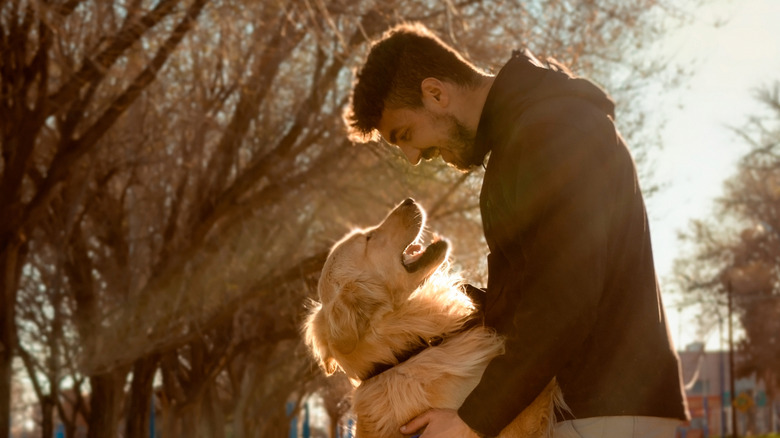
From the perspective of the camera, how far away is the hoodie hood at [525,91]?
3.16 meters

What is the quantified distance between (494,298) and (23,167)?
30.1ft

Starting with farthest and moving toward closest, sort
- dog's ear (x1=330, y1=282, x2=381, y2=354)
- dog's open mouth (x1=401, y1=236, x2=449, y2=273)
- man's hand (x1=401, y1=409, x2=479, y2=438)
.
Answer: dog's open mouth (x1=401, y1=236, x2=449, y2=273), dog's ear (x1=330, y1=282, x2=381, y2=354), man's hand (x1=401, y1=409, x2=479, y2=438)

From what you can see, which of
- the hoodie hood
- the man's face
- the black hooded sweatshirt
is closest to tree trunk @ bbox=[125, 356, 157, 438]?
the man's face

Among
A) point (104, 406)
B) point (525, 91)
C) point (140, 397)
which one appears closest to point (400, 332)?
point (525, 91)

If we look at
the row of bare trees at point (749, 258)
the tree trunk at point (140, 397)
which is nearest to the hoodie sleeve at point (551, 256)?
the tree trunk at point (140, 397)

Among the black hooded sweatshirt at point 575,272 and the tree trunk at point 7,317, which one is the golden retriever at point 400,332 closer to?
the black hooded sweatshirt at point 575,272

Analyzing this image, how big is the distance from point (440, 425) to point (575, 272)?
2.31 ft

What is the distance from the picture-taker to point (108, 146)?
51.2 ft

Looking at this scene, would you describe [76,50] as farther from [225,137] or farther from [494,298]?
[494,298]

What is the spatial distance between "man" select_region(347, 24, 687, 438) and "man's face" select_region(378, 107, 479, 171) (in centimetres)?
18

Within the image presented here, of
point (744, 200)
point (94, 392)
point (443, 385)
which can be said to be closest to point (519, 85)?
point (443, 385)

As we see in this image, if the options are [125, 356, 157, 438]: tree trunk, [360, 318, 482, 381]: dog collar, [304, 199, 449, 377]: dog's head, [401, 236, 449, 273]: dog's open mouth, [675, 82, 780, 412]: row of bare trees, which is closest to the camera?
[360, 318, 482, 381]: dog collar

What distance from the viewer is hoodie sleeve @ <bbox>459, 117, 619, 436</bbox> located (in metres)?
2.87

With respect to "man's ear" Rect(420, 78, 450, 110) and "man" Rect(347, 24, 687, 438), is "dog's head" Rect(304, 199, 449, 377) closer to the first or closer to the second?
"man" Rect(347, 24, 687, 438)
